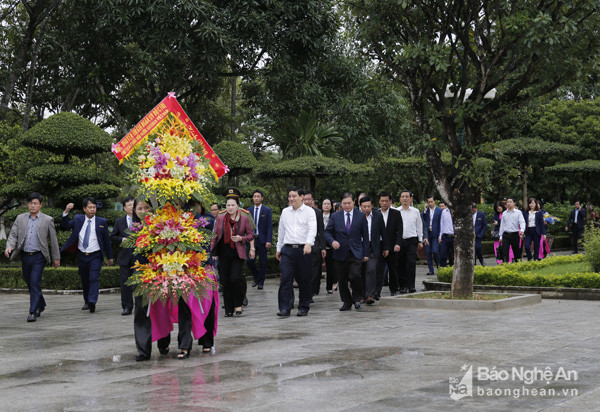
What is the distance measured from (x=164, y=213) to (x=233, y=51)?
1365cm

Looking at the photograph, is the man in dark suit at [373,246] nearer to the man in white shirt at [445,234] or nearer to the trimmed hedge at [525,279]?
the trimmed hedge at [525,279]

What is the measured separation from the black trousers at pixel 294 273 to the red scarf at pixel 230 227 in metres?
0.85

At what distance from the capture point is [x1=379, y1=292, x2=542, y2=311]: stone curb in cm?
1169

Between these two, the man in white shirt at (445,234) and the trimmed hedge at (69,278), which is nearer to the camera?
the trimmed hedge at (69,278)

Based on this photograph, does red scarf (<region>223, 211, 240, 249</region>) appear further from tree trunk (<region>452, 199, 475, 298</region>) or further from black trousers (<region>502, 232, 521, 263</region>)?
black trousers (<region>502, 232, 521, 263</region>)

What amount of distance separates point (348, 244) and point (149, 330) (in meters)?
4.90

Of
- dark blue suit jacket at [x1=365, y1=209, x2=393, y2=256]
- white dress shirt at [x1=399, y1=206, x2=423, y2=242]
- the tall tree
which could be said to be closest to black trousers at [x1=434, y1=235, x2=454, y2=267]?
white dress shirt at [x1=399, y1=206, x2=423, y2=242]

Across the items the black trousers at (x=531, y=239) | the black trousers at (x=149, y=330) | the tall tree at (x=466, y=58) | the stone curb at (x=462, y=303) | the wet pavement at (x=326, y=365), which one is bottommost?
the wet pavement at (x=326, y=365)

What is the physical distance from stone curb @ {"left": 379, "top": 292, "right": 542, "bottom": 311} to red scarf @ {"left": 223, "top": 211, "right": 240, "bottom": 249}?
275 cm

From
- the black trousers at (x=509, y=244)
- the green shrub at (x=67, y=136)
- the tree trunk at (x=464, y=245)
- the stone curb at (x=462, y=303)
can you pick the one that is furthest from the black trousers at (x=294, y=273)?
the black trousers at (x=509, y=244)

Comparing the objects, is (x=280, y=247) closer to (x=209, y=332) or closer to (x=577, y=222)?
(x=209, y=332)

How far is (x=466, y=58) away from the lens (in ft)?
40.2

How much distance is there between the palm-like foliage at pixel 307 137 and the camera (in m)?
33.8

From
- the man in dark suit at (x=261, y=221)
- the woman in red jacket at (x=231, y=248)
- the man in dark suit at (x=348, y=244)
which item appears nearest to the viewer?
the woman in red jacket at (x=231, y=248)
